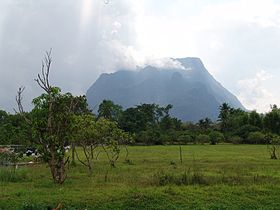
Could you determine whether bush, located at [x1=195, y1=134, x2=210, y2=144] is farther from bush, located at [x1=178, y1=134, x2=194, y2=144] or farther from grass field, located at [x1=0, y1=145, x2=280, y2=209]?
grass field, located at [x1=0, y1=145, x2=280, y2=209]

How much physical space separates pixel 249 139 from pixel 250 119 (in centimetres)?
839

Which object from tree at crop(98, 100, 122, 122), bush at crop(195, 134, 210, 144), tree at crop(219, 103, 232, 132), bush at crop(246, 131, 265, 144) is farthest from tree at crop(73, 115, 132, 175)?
tree at crop(98, 100, 122, 122)

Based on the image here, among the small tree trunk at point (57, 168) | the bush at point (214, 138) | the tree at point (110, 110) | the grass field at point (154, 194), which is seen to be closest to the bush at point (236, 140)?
the bush at point (214, 138)

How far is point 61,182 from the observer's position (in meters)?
17.0

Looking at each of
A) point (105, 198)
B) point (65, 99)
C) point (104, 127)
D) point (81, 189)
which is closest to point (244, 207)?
point (105, 198)

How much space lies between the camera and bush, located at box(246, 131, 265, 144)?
7362cm

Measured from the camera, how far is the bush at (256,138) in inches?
2899

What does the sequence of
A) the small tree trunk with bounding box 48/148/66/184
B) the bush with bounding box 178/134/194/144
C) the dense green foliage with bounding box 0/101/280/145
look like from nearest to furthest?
the small tree trunk with bounding box 48/148/66/184 < the dense green foliage with bounding box 0/101/280/145 < the bush with bounding box 178/134/194/144

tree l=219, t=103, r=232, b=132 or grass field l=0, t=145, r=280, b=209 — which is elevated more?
tree l=219, t=103, r=232, b=132

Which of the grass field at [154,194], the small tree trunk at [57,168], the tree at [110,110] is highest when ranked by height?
the tree at [110,110]

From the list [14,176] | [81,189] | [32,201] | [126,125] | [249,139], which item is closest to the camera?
[32,201]

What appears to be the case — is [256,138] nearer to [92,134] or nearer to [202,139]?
[202,139]

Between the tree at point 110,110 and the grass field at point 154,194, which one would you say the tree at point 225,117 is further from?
the grass field at point 154,194

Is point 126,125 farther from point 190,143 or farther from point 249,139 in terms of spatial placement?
point 249,139
